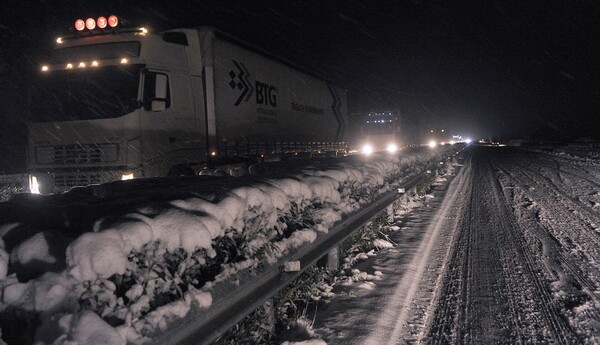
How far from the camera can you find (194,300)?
8.66 feet

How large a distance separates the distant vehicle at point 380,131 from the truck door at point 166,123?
94.0 ft

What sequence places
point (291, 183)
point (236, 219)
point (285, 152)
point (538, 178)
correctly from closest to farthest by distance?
point (236, 219)
point (291, 183)
point (285, 152)
point (538, 178)

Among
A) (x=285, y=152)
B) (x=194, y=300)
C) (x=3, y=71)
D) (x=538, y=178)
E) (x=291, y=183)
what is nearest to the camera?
(x=194, y=300)

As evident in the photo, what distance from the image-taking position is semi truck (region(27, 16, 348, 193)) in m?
8.96

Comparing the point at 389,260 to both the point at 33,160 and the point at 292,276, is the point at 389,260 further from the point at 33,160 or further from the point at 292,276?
the point at 33,160

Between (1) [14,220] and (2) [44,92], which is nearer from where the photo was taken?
(1) [14,220]

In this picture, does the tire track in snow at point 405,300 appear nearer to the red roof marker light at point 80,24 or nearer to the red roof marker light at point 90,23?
the red roof marker light at point 90,23

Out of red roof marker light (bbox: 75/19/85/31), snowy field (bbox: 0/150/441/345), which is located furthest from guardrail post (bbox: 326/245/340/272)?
red roof marker light (bbox: 75/19/85/31)

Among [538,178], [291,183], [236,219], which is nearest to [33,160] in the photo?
[291,183]

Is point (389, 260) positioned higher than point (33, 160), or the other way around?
point (33, 160)

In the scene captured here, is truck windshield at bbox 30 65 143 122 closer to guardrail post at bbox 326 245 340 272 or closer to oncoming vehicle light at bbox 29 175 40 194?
oncoming vehicle light at bbox 29 175 40 194

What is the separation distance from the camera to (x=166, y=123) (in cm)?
951

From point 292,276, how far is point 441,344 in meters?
1.35

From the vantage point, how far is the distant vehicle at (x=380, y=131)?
1485 inches
